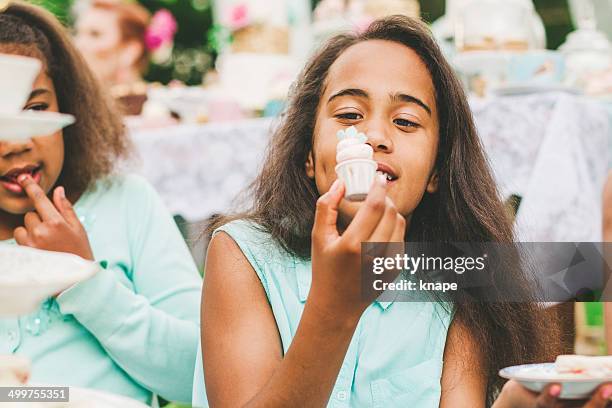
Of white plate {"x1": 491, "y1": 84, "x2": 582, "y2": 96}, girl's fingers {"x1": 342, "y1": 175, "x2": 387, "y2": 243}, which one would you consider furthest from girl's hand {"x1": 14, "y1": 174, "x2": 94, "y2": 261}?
white plate {"x1": 491, "y1": 84, "x2": 582, "y2": 96}

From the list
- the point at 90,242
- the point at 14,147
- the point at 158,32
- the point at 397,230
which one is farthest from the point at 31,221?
the point at 158,32

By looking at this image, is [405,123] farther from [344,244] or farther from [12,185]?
[12,185]

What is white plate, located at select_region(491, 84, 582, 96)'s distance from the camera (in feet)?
7.30

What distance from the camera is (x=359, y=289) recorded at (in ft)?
3.33

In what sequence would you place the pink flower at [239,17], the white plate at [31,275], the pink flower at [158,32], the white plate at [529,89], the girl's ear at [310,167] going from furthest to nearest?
the pink flower at [158,32] → the pink flower at [239,17] → the white plate at [529,89] → the girl's ear at [310,167] → the white plate at [31,275]

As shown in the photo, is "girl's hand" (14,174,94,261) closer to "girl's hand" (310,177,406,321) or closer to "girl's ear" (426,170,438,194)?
"girl's hand" (310,177,406,321)

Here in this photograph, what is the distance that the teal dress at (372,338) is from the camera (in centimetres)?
134

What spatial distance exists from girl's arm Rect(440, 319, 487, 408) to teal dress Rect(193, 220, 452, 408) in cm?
2

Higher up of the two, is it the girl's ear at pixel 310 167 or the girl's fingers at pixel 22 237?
the girl's ear at pixel 310 167

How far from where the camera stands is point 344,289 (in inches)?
39.5

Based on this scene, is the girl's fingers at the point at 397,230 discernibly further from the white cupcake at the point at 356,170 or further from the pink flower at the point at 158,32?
the pink flower at the point at 158,32

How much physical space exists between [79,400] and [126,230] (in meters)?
0.89

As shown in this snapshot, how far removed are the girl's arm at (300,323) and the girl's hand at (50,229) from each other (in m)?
0.22

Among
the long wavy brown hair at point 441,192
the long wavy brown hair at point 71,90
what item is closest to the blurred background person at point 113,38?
the long wavy brown hair at point 71,90
